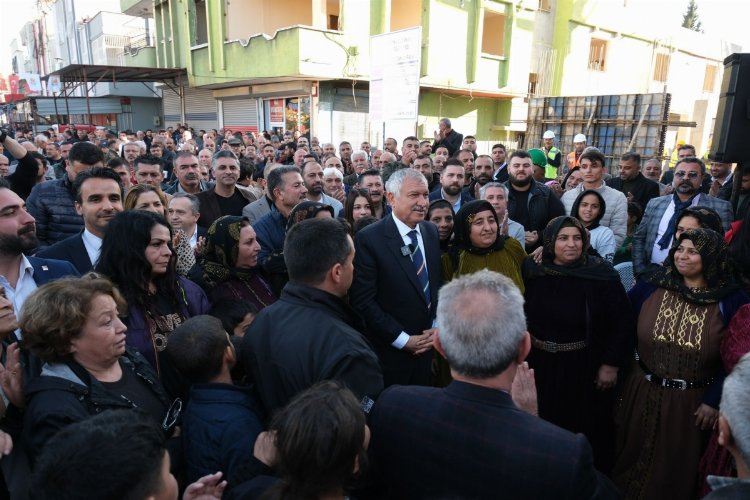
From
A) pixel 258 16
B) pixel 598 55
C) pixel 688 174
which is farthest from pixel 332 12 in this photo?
pixel 688 174

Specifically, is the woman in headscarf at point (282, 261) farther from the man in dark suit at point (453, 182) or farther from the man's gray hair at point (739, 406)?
the man's gray hair at point (739, 406)

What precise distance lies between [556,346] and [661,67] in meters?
25.7

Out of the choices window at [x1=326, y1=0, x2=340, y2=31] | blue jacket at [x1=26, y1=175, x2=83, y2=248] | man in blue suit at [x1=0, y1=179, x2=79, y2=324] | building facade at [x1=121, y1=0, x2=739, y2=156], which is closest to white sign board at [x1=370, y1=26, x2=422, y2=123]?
building facade at [x1=121, y1=0, x2=739, y2=156]

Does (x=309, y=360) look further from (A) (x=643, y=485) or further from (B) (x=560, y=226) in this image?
(A) (x=643, y=485)

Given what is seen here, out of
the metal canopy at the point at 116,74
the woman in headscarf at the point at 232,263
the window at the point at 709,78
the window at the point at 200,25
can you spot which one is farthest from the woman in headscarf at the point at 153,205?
the window at the point at 709,78

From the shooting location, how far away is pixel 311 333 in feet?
5.79

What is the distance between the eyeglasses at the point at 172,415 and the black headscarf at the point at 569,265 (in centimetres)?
231

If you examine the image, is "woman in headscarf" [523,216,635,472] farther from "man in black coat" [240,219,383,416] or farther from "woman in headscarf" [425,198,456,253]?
"man in black coat" [240,219,383,416]

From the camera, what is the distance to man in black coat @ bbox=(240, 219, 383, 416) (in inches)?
67.2

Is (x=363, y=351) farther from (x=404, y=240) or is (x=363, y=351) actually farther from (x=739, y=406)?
(x=404, y=240)

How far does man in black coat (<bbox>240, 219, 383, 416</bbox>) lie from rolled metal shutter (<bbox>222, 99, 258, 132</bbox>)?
53.0 feet

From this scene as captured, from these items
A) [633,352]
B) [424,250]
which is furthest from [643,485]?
[424,250]

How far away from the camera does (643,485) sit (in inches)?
114

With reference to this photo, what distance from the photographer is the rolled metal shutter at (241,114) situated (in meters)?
17.2
